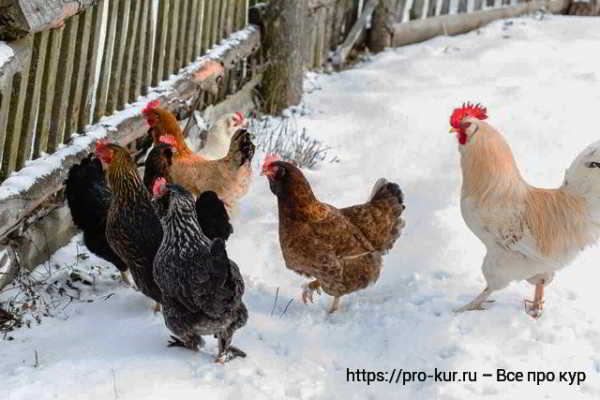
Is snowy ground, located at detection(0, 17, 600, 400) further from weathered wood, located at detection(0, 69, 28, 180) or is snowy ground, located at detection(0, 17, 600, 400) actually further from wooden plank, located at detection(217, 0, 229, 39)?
wooden plank, located at detection(217, 0, 229, 39)

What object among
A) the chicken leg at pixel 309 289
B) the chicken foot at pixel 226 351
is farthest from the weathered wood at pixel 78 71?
the chicken foot at pixel 226 351

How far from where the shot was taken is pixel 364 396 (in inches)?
158

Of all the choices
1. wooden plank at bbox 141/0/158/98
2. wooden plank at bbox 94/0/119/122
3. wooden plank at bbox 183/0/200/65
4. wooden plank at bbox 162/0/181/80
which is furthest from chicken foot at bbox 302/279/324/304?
wooden plank at bbox 183/0/200/65

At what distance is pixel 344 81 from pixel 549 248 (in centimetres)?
495

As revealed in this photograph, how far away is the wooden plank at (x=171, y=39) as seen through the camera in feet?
22.0

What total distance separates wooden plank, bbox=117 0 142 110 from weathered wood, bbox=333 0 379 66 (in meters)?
3.63

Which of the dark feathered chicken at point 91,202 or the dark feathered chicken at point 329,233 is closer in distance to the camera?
the dark feathered chicken at point 329,233


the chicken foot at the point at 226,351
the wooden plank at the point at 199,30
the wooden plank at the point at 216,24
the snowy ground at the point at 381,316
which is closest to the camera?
the snowy ground at the point at 381,316

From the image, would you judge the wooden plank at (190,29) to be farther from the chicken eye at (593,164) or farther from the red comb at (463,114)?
the chicken eye at (593,164)

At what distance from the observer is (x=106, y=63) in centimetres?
583

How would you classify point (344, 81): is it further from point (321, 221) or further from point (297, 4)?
point (321, 221)

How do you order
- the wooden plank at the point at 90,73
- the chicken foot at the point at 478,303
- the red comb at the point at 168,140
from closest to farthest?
the chicken foot at the point at 478,303, the red comb at the point at 168,140, the wooden plank at the point at 90,73

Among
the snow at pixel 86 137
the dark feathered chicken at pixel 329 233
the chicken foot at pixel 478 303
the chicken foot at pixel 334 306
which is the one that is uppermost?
the snow at pixel 86 137

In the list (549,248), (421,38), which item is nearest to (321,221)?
(549,248)
